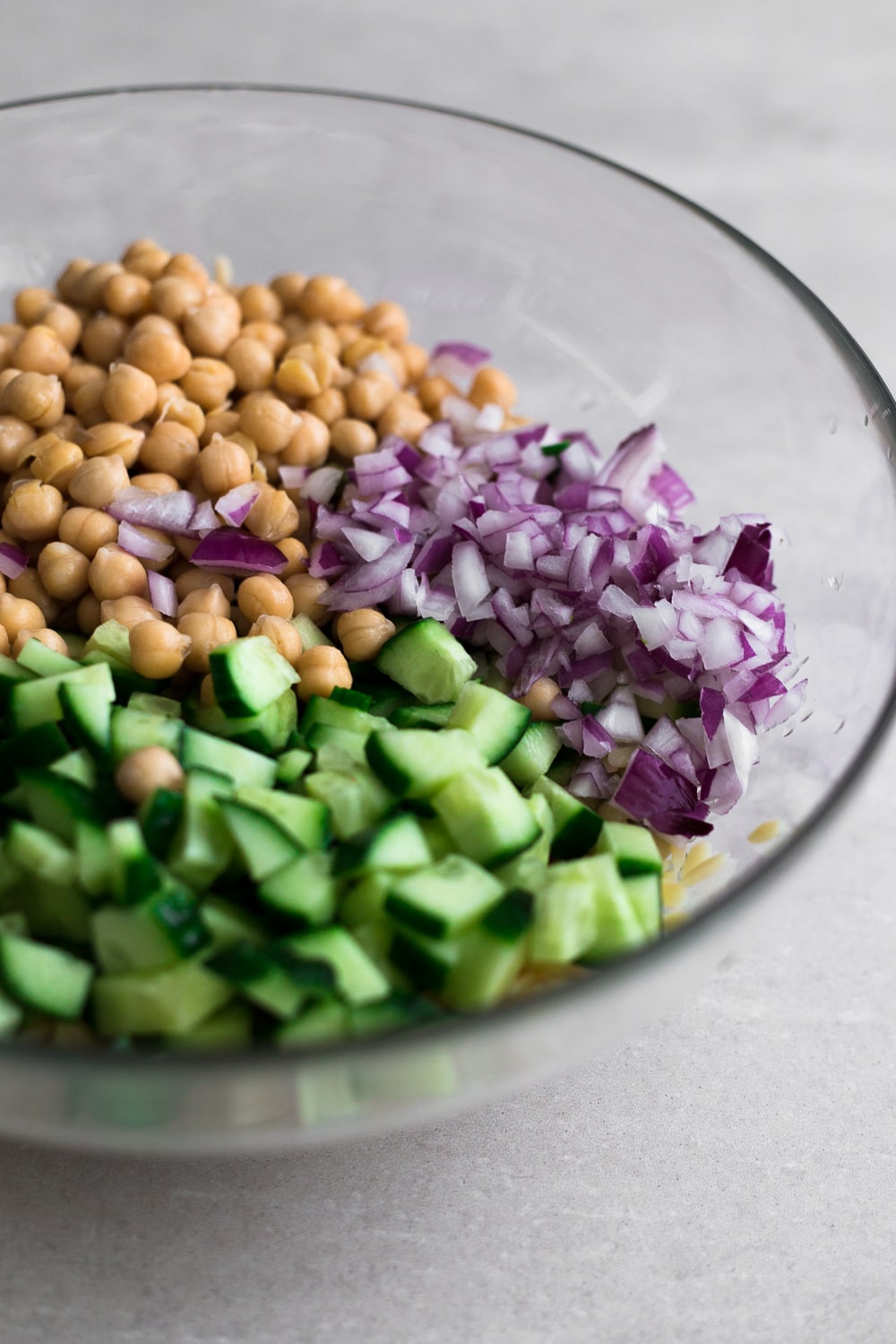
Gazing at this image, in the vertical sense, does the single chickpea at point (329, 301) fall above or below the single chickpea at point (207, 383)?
above

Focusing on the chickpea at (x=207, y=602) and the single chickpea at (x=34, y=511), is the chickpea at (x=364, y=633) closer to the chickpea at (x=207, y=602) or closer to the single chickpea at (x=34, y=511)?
the chickpea at (x=207, y=602)

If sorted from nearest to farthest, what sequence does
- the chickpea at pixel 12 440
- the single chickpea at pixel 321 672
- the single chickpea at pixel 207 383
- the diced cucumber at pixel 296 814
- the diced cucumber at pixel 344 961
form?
the diced cucumber at pixel 344 961
the diced cucumber at pixel 296 814
the single chickpea at pixel 321 672
the chickpea at pixel 12 440
the single chickpea at pixel 207 383

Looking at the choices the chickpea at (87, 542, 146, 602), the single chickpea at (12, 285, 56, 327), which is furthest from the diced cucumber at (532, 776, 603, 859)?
the single chickpea at (12, 285, 56, 327)

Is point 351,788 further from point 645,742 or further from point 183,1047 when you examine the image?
point 645,742

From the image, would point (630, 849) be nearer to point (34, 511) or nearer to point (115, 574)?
point (115, 574)

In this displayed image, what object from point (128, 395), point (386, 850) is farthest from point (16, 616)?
point (386, 850)

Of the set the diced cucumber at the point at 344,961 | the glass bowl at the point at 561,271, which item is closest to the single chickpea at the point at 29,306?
the glass bowl at the point at 561,271
